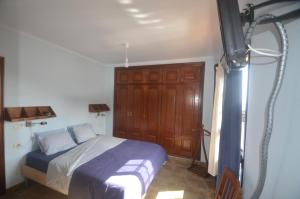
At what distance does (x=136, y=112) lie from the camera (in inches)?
160

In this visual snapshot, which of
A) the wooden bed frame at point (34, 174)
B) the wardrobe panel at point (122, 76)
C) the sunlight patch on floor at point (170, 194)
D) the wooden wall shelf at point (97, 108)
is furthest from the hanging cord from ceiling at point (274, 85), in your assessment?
the wooden wall shelf at point (97, 108)

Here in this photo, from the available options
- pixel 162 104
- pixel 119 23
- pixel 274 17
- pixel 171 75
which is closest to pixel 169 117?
pixel 162 104

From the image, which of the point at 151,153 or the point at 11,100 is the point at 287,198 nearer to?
the point at 151,153

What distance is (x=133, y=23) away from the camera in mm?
1949

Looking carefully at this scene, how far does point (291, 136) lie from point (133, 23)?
1.95 m

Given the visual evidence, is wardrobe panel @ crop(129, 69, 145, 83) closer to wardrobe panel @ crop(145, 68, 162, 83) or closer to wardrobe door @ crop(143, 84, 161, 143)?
wardrobe panel @ crop(145, 68, 162, 83)

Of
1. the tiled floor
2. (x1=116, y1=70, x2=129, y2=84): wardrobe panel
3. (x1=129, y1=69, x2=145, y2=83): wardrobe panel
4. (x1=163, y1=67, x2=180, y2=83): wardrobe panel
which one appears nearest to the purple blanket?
the tiled floor

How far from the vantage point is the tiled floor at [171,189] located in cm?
218

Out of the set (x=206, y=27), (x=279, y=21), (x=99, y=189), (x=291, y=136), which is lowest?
(x=99, y=189)

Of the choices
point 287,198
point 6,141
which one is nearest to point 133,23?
point 287,198

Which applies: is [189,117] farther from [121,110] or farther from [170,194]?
[121,110]

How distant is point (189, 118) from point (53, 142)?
278 centimetres

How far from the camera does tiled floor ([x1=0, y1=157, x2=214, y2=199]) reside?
2.18 meters

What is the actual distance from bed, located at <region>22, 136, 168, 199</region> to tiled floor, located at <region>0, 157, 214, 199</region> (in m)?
0.21
